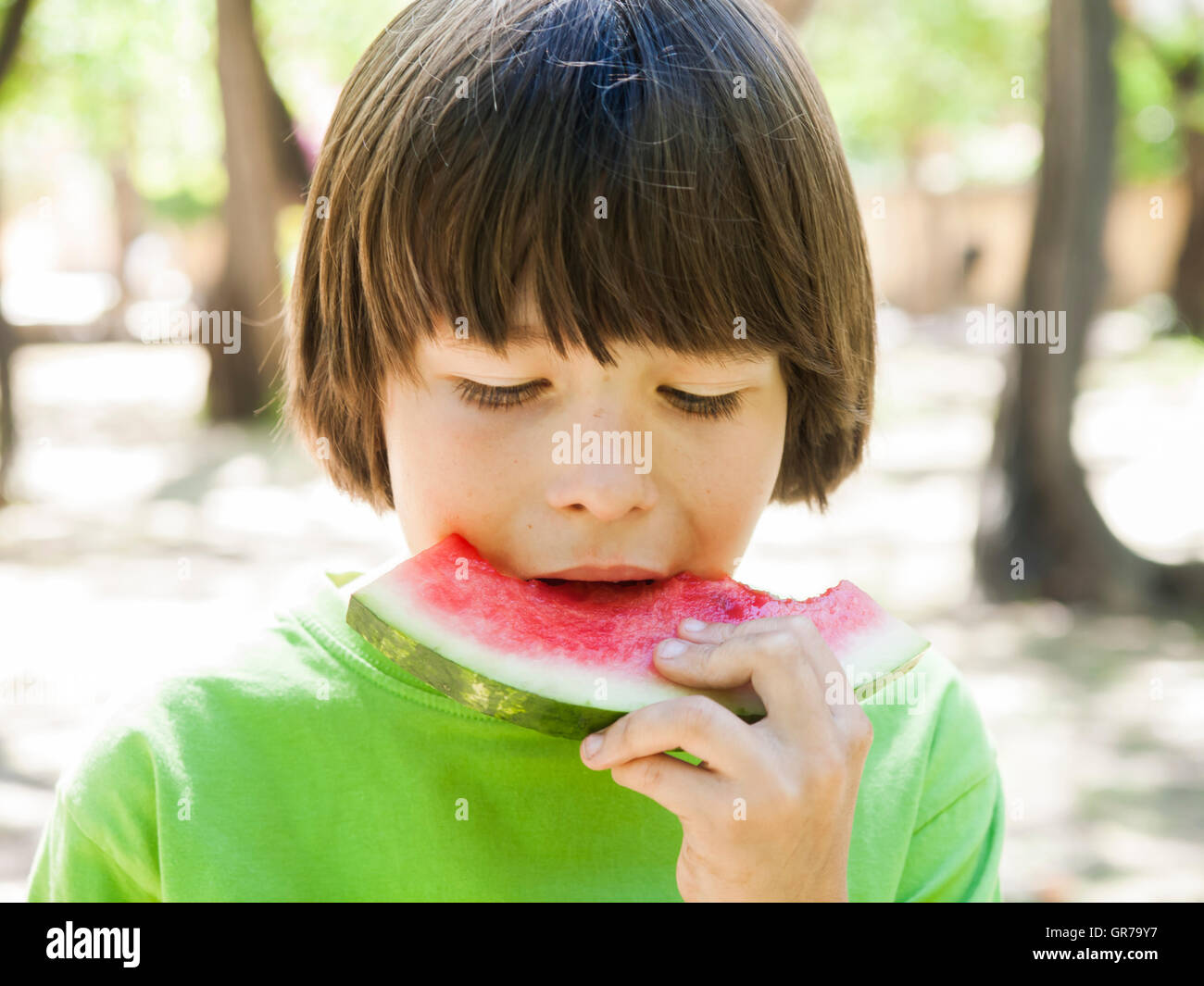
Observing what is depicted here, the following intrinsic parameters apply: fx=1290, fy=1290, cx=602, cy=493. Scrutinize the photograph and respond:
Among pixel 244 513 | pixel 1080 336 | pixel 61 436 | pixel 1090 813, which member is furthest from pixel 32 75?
pixel 1090 813

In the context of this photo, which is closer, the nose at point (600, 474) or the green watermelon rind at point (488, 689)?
the nose at point (600, 474)

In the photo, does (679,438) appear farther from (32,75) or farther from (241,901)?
(32,75)

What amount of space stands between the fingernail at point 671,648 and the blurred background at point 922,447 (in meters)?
0.67

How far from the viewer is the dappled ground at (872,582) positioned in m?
5.18

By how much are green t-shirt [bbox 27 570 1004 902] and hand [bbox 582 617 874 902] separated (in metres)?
0.27

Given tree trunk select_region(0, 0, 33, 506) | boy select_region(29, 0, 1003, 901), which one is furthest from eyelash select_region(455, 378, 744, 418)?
tree trunk select_region(0, 0, 33, 506)

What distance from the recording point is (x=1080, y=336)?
7672mm

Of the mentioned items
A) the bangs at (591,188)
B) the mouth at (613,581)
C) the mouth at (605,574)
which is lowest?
the mouth at (613,581)

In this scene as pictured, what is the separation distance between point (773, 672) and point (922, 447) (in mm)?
13061

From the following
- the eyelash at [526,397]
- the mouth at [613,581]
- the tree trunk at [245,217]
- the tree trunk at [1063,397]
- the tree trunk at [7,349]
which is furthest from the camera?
the tree trunk at [245,217]

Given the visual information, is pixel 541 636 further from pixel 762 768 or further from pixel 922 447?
pixel 922 447

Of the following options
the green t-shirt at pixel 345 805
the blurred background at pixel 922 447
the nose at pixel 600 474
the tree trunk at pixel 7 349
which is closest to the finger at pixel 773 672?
the nose at pixel 600 474

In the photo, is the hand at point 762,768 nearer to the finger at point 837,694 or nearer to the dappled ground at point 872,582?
the finger at point 837,694

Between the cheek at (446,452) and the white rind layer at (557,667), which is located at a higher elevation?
the cheek at (446,452)
